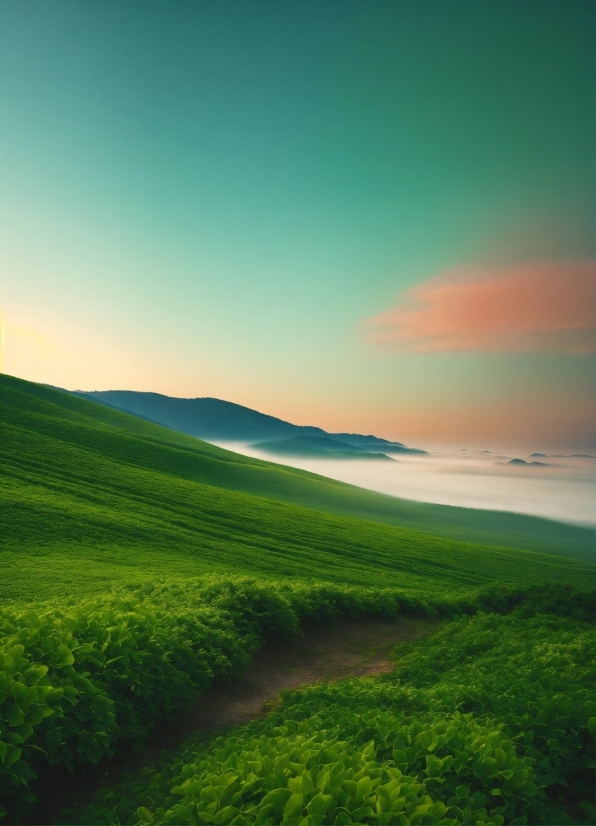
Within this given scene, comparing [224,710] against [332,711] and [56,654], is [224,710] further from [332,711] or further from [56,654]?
[56,654]

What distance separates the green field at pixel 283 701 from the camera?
250 inches

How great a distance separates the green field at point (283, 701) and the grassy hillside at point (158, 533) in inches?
9.8

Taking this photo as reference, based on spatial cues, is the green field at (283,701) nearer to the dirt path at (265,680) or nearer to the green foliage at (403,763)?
the green foliage at (403,763)

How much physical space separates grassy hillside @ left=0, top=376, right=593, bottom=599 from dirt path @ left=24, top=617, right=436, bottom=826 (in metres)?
8.72

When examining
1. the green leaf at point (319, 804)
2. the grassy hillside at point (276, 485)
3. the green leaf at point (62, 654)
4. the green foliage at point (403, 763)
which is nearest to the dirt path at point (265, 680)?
the green foliage at point (403, 763)

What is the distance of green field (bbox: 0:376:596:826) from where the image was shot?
250 inches

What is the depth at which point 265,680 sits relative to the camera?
46.2ft

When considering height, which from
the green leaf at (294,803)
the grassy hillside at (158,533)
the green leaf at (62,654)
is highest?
the green leaf at (294,803)

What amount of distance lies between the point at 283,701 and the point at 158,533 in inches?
889

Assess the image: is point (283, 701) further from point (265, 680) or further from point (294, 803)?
point (294, 803)

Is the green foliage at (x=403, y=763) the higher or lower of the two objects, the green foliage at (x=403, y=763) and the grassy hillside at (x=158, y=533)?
the higher

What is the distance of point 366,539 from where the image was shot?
4278 cm

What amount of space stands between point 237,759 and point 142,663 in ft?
12.6

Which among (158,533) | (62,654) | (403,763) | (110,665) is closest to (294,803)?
(403,763)
